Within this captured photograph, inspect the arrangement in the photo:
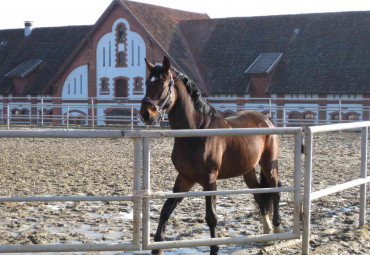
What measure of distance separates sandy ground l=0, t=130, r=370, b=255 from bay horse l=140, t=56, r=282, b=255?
43 cm

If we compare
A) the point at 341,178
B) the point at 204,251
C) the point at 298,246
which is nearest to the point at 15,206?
the point at 204,251

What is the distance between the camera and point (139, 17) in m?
35.8

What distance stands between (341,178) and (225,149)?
5665 mm

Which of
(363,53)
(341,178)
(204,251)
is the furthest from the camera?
(363,53)

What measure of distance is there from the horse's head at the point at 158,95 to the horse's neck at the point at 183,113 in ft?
0.30

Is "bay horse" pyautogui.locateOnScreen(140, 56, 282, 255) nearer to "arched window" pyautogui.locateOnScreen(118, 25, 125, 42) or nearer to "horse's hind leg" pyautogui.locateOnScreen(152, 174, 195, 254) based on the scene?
"horse's hind leg" pyautogui.locateOnScreen(152, 174, 195, 254)

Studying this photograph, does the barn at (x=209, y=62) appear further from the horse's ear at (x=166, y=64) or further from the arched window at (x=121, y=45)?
the horse's ear at (x=166, y=64)

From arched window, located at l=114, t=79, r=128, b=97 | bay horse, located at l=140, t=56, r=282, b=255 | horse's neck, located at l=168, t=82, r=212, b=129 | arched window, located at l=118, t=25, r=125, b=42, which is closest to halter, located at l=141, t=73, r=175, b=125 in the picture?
bay horse, located at l=140, t=56, r=282, b=255

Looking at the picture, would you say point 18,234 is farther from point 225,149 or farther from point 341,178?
point 341,178

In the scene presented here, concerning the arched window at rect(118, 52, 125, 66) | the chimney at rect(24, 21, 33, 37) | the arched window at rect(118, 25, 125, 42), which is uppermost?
the chimney at rect(24, 21, 33, 37)

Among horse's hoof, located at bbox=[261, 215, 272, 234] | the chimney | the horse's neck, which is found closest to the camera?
the horse's neck

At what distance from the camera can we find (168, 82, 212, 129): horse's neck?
5867 mm

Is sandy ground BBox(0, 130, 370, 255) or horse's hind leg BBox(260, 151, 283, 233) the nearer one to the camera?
sandy ground BBox(0, 130, 370, 255)

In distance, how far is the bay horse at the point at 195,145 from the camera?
5609mm
